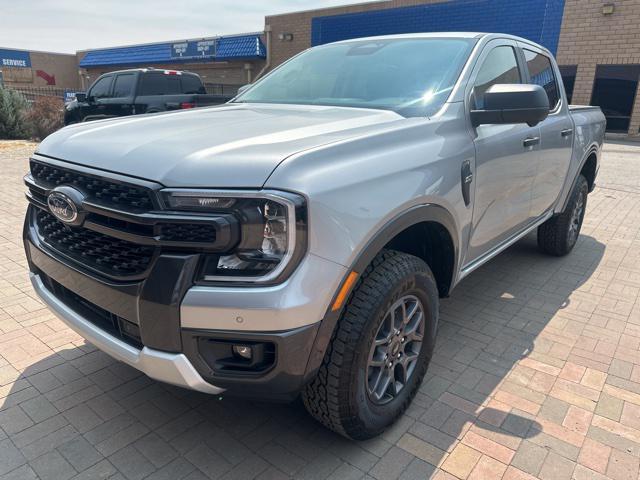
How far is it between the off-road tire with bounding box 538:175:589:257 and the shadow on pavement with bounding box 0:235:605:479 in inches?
74.6

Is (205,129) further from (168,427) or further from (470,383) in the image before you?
(470,383)

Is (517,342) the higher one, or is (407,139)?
(407,139)

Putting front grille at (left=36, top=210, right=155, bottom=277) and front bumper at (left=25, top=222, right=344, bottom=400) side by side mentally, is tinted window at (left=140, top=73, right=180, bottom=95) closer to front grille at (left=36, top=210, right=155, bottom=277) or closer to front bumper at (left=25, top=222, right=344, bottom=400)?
front grille at (left=36, top=210, right=155, bottom=277)

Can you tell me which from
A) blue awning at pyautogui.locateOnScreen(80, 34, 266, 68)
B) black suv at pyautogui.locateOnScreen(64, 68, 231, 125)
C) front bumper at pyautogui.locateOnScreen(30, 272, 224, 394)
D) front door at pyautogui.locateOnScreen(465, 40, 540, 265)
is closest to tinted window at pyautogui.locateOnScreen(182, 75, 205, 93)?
black suv at pyautogui.locateOnScreen(64, 68, 231, 125)

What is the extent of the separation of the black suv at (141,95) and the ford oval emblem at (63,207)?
8649 millimetres

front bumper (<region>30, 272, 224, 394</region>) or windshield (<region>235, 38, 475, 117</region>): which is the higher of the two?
windshield (<region>235, 38, 475, 117</region>)

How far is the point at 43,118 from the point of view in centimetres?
1574

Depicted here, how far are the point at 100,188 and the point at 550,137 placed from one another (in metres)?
3.38

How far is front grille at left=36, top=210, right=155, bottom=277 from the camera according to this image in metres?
1.92

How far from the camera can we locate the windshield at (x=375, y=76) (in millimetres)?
2883

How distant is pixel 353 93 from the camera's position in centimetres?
313

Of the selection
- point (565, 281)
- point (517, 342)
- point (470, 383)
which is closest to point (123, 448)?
point (470, 383)

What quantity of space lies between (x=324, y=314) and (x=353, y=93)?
1.73m

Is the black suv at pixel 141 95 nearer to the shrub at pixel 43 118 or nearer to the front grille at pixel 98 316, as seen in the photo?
the shrub at pixel 43 118
